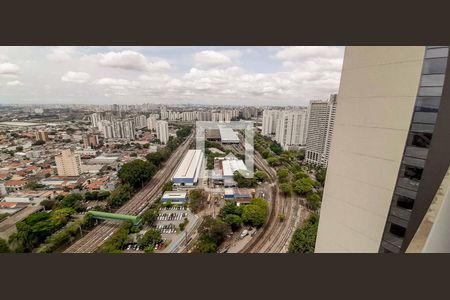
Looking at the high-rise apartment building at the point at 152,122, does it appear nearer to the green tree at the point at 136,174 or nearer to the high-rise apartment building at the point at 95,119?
the high-rise apartment building at the point at 95,119

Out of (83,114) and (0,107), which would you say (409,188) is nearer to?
(0,107)

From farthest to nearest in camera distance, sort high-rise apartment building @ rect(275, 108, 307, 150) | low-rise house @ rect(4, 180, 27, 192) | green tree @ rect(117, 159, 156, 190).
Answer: high-rise apartment building @ rect(275, 108, 307, 150), green tree @ rect(117, 159, 156, 190), low-rise house @ rect(4, 180, 27, 192)

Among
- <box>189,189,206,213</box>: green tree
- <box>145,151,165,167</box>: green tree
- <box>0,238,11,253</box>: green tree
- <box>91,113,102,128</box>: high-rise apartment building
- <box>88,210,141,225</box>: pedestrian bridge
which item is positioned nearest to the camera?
<box>0,238,11,253</box>: green tree

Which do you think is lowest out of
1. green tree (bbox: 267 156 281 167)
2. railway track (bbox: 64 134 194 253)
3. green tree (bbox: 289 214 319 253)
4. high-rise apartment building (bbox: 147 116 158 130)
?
railway track (bbox: 64 134 194 253)

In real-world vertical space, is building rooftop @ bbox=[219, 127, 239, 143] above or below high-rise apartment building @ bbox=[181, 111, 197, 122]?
below

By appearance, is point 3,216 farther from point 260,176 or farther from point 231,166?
point 260,176

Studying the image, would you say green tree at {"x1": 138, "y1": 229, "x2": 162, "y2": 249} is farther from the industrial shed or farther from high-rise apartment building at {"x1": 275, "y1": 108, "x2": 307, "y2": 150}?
high-rise apartment building at {"x1": 275, "y1": 108, "x2": 307, "y2": 150}

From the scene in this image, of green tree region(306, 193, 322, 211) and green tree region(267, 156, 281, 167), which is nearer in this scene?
green tree region(306, 193, 322, 211)

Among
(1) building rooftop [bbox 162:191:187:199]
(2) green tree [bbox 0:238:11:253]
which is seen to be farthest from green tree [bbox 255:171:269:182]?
(2) green tree [bbox 0:238:11:253]
